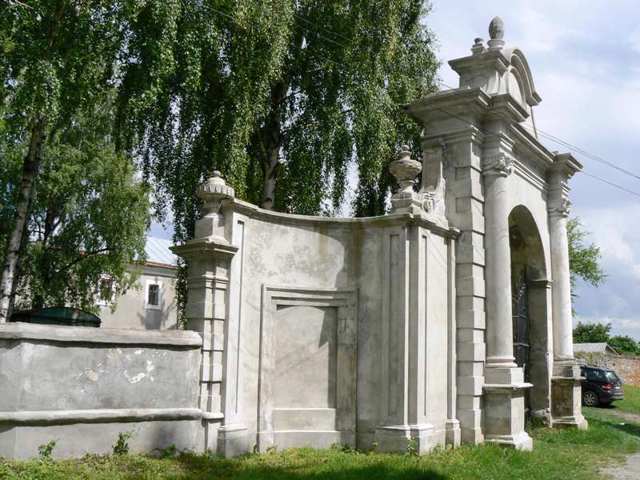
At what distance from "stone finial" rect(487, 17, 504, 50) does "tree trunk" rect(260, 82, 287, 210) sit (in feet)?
15.8

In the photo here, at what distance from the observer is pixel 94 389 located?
25.8 feet

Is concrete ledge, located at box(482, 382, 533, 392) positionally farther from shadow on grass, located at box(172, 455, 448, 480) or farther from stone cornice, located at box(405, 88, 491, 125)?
stone cornice, located at box(405, 88, 491, 125)

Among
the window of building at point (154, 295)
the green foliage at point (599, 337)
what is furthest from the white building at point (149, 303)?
the green foliage at point (599, 337)

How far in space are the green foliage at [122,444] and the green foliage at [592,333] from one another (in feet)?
207

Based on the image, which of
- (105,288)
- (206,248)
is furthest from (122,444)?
(105,288)

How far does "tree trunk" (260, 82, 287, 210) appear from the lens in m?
15.6

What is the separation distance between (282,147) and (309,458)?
840 centimetres

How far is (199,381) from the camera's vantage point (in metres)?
8.72

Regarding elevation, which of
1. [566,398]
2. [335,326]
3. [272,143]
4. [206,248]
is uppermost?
[272,143]

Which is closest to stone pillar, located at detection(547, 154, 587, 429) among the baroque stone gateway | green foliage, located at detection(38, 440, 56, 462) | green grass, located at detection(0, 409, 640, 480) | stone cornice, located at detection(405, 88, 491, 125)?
the baroque stone gateway

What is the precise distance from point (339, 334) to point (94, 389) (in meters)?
3.70

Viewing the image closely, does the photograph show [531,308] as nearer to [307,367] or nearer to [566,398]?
[566,398]

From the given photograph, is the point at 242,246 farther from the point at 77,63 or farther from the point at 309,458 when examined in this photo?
the point at 77,63

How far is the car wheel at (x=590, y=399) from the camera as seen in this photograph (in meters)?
23.4
